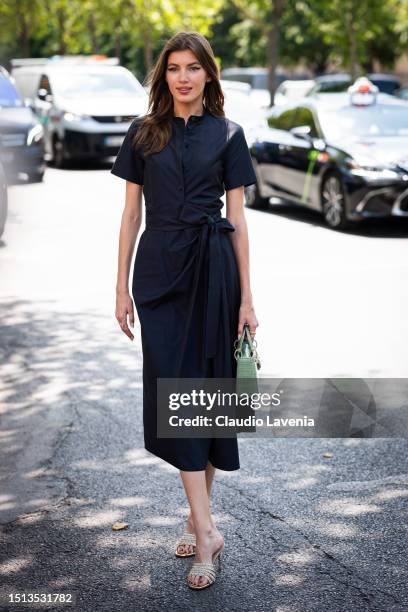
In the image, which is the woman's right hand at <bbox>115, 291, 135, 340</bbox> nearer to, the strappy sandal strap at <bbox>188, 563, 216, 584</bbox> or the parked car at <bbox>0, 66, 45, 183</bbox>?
the strappy sandal strap at <bbox>188, 563, 216, 584</bbox>

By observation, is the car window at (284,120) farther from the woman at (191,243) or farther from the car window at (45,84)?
the woman at (191,243)

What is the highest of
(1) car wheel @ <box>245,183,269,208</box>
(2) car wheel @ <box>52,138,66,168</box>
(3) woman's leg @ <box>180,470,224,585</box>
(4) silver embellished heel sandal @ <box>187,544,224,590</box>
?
(3) woman's leg @ <box>180,470,224,585</box>

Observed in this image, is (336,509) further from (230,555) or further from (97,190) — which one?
(97,190)

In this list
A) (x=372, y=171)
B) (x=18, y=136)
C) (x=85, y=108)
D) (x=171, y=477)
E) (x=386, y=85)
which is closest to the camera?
(x=171, y=477)

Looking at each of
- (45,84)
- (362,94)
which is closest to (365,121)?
(362,94)

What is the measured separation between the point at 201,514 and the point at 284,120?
1123 centimetres

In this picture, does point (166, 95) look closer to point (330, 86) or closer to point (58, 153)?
point (58, 153)

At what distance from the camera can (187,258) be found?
3951 mm

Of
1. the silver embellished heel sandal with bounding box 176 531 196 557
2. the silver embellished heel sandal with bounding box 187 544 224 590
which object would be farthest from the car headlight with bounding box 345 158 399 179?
the silver embellished heel sandal with bounding box 187 544 224 590

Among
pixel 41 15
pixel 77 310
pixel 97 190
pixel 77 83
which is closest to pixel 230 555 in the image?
pixel 77 310

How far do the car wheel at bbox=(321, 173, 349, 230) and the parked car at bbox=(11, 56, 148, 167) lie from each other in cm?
721

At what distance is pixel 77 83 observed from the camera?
2189 cm

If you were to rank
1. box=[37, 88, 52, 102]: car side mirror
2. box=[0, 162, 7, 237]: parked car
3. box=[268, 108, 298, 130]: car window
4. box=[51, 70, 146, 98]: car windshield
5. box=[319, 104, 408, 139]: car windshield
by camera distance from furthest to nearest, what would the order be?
box=[51, 70, 146, 98]: car windshield → box=[37, 88, 52, 102]: car side mirror → box=[268, 108, 298, 130]: car window → box=[319, 104, 408, 139]: car windshield → box=[0, 162, 7, 237]: parked car

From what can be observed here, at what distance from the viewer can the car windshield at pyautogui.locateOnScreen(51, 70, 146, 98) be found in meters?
21.6
